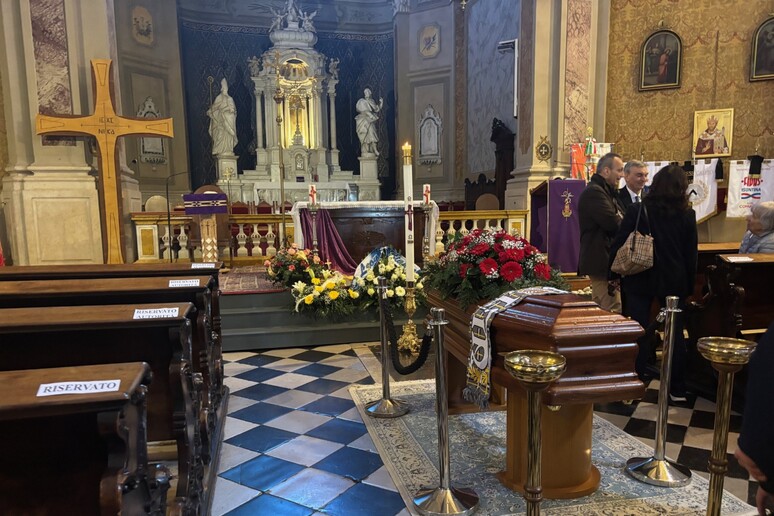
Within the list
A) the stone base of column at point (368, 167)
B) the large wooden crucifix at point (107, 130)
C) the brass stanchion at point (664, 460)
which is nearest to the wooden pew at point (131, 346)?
the brass stanchion at point (664, 460)

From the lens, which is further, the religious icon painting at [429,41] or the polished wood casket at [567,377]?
the religious icon painting at [429,41]

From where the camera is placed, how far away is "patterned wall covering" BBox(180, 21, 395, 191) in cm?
1349

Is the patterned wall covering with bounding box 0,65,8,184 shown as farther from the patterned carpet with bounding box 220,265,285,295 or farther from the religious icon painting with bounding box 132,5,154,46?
the religious icon painting with bounding box 132,5,154,46

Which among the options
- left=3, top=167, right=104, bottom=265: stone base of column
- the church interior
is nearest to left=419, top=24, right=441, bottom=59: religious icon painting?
the church interior

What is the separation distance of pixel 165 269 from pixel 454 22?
11403 millimetres

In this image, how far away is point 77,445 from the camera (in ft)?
5.04

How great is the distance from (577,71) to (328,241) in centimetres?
517

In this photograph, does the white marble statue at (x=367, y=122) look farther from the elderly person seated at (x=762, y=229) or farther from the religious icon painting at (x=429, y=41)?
the elderly person seated at (x=762, y=229)

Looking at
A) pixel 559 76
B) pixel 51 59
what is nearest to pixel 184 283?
pixel 51 59

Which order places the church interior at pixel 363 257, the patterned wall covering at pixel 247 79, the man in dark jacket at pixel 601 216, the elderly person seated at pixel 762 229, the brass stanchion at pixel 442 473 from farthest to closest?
the patterned wall covering at pixel 247 79, the man in dark jacket at pixel 601 216, the elderly person seated at pixel 762 229, the brass stanchion at pixel 442 473, the church interior at pixel 363 257

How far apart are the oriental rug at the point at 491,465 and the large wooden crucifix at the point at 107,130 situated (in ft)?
15.1

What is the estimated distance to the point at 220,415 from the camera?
3.57 meters

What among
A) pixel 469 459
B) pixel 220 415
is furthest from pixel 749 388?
pixel 220 415

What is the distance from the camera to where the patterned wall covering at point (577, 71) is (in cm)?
859
